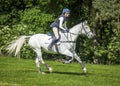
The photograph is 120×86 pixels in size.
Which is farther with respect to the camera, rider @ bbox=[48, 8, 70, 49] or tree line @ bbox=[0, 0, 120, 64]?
tree line @ bbox=[0, 0, 120, 64]

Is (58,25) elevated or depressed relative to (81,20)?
elevated

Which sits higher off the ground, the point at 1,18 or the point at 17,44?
the point at 17,44

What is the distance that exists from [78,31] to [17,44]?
2.93m

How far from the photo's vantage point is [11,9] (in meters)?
46.2

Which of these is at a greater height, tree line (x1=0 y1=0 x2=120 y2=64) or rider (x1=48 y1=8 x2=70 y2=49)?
rider (x1=48 y1=8 x2=70 y2=49)

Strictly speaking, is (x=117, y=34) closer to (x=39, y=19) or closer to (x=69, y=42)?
(x=39, y=19)

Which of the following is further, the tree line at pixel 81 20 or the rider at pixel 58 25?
the tree line at pixel 81 20

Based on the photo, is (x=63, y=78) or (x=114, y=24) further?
(x=114, y=24)

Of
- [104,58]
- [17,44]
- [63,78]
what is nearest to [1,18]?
[104,58]

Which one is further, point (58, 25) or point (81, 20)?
point (81, 20)

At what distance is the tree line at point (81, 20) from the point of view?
112 feet

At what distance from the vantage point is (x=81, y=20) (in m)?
39.1

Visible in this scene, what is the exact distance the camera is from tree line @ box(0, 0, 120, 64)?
34250 millimetres

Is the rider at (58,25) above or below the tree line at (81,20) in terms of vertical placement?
above
